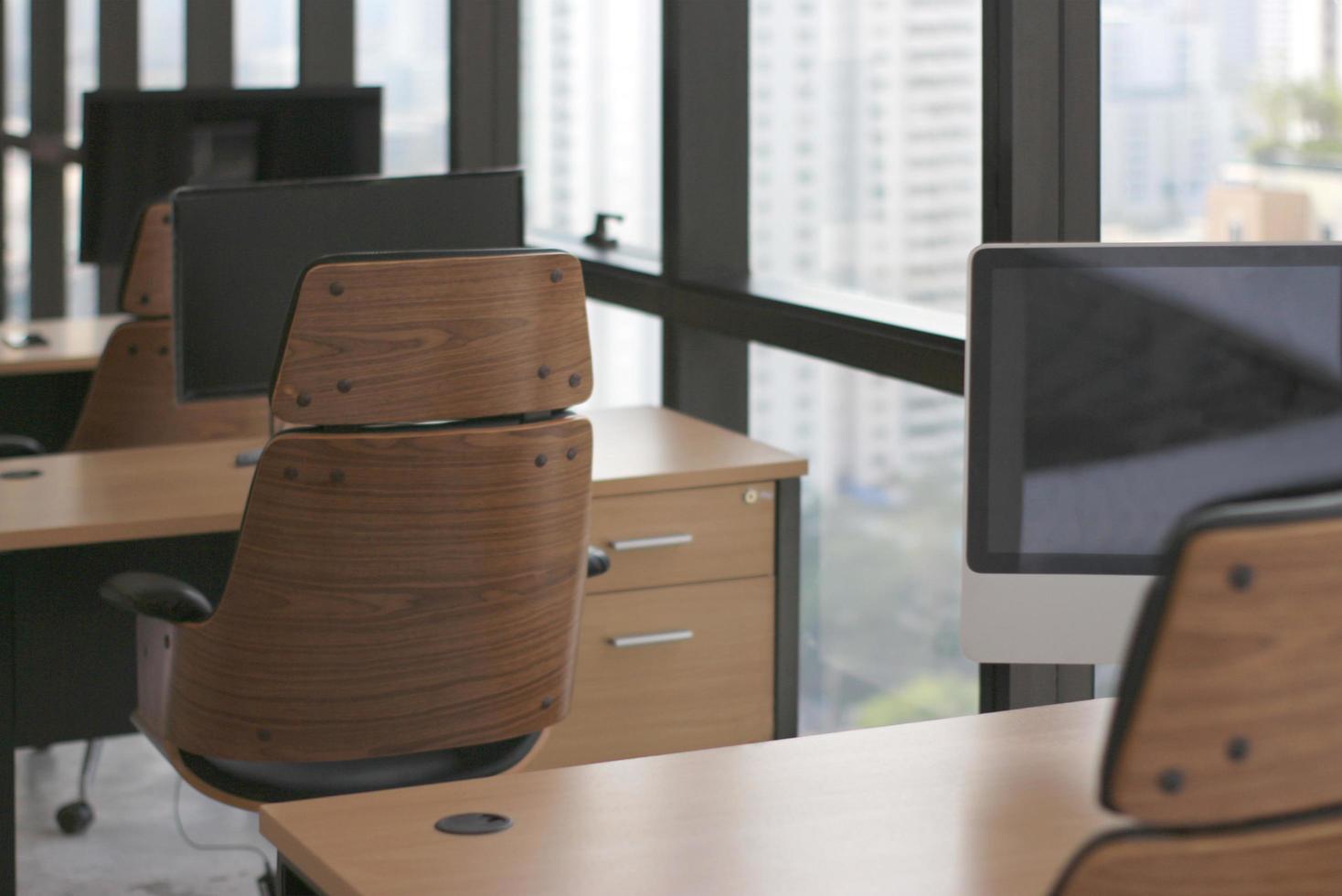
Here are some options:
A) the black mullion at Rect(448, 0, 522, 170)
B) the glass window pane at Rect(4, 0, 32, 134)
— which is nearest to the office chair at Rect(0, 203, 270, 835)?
the black mullion at Rect(448, 0, 522, 170)

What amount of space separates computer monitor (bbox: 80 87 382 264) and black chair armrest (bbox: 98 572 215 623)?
155 centimetres

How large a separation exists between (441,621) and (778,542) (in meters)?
0.88

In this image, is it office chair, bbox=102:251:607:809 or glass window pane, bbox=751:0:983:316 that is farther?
glass window pane, bbox=751:0:983:316

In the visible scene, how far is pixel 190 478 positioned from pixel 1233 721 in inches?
86.1

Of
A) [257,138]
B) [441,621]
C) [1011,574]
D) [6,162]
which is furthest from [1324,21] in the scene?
[6,162]

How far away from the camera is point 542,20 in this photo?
4871 millimetres

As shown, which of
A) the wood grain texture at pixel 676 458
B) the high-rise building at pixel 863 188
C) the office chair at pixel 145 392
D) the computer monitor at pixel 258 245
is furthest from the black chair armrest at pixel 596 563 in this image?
the office chair at pixel 145 392

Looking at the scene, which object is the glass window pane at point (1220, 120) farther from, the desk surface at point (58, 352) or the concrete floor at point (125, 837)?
the desk surface at point (58, 352)

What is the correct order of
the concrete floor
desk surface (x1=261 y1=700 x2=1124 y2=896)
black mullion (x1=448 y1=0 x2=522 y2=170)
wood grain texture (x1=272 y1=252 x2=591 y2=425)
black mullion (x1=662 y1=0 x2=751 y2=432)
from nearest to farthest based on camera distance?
1. desk surface (x1=261 y1=700 x2=1124 y2=896)
2. wood grain texture (x1=272 y1=252 x2=591 y2=425)
3. the concrete floor
4. black mullion (x1=662 y1=0 x2=751 y2=432)
5. black mullion (x1=448 y1=0 x2=522 y2=170)

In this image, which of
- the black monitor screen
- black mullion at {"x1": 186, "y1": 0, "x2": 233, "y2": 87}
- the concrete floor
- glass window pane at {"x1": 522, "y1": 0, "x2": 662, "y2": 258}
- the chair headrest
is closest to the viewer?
the chair headrest

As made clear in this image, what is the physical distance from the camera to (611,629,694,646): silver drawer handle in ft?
9.39

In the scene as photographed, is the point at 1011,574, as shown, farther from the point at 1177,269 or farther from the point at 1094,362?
the point at 1177,269

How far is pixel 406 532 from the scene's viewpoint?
7.05 ft

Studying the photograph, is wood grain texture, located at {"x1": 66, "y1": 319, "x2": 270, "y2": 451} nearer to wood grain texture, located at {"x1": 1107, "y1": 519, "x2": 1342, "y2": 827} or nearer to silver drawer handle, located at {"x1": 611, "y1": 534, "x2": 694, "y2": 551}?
silver drawer handle, located at {"x1": 611, "y1": 534, "x2": 694, "y2": 551}
